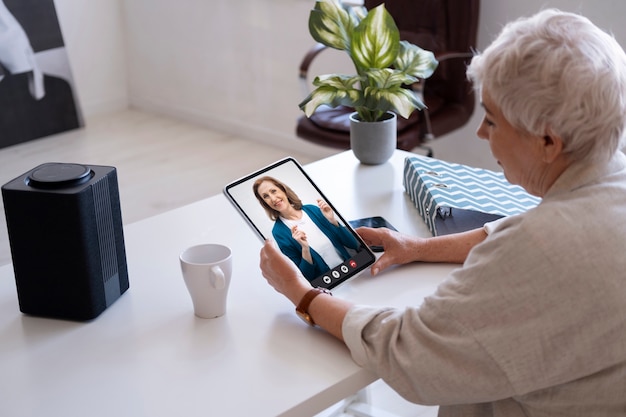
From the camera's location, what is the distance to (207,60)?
4695mm

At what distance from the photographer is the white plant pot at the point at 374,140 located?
2.00m

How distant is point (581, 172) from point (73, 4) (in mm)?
4312

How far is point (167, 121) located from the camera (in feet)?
16.5

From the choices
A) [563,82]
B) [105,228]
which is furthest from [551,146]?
[105,228]

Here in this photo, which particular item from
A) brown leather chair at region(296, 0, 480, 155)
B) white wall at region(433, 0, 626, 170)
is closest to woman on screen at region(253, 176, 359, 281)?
brown leather chair at region(296, 0, 480, 155)

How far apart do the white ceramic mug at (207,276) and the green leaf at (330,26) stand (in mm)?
802

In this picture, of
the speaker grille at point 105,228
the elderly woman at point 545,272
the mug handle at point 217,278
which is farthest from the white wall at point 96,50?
the elderly woman at point 545,272

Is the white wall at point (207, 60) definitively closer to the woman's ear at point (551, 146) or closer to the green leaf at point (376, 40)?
the green leaf at point (376, 40)

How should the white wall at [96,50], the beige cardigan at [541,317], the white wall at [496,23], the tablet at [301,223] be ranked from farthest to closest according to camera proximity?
the white wall at [96,50]
the white wall at [496,23]
the tablet at [301,223]
the beige cardigan at [541,317]

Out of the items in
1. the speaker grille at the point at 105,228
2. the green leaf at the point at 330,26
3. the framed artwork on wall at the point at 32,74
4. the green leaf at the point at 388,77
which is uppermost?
the green leaf at the point at 330,26

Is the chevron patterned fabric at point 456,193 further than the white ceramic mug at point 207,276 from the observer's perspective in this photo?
Yes

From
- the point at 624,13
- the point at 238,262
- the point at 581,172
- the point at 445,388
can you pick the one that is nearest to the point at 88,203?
the point at 238,262

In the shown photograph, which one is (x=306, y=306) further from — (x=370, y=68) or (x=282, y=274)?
(x=370, y=68)

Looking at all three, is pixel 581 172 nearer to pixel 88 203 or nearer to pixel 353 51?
pixel 88 203
